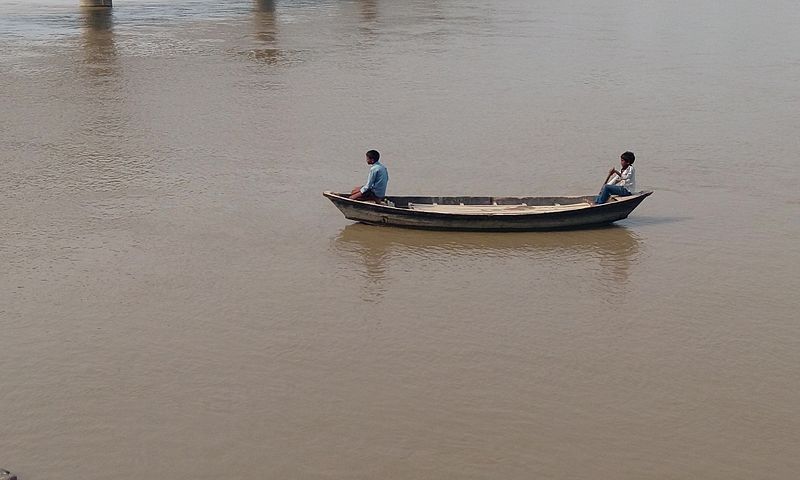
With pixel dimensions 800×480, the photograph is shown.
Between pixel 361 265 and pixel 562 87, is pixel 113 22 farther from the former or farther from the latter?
pixel 361 265

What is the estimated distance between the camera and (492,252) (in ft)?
49.1

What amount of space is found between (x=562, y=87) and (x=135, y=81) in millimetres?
11862

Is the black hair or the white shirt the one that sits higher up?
the black hair

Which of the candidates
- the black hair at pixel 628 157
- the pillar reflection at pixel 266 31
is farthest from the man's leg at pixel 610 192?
the pillar reflection at pixel 266 31

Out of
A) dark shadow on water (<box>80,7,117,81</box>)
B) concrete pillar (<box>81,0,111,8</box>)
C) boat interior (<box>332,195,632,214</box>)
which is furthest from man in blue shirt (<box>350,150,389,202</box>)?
concrete pillar (<box>81,0,111,8</box>)

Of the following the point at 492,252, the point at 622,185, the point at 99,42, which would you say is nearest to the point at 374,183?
the point at 492,252

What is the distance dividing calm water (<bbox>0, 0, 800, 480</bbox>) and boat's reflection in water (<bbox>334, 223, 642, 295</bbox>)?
0.05m

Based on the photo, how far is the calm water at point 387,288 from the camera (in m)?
9.90

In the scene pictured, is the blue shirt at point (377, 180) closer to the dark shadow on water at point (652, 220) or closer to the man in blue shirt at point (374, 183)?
the man in blue shirt at point (374, 183)

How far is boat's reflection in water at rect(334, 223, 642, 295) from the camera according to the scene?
47.2 ft

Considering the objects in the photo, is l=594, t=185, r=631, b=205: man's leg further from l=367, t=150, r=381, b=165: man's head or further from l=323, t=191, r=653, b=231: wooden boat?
l=367, t=150, r=381, b=165: man's head

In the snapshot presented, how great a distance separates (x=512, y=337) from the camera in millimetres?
12211

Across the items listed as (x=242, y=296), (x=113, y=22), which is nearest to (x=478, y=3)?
(x=113, y=22)

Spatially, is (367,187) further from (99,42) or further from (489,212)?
(99,42)
